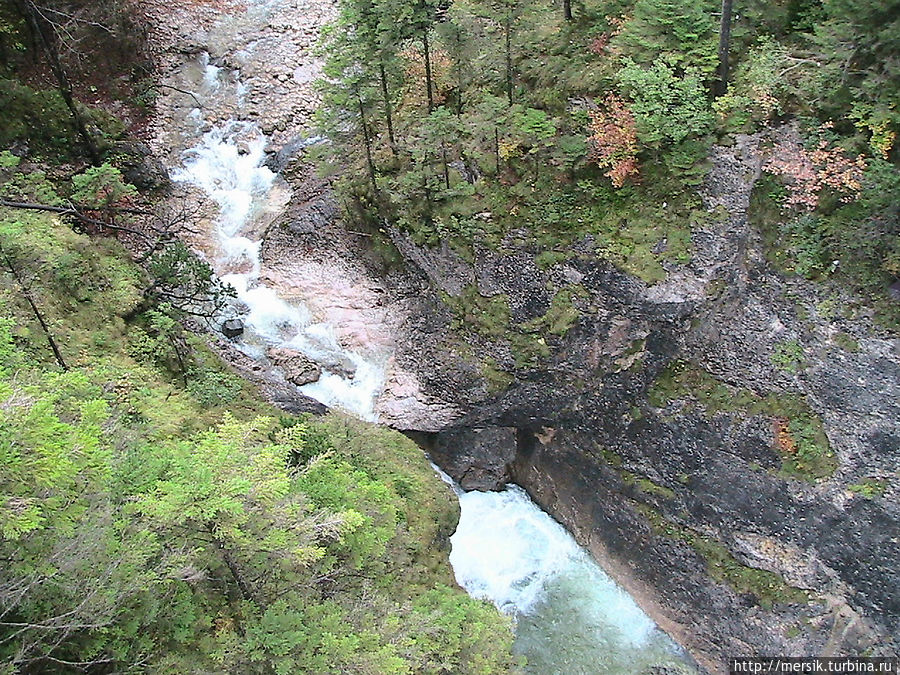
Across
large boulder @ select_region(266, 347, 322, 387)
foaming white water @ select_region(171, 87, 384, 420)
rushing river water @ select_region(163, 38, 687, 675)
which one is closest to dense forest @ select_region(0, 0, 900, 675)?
foaming white water @ select_region(171, 87, 384, 420)

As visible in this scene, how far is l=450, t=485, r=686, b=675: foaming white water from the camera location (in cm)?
1789

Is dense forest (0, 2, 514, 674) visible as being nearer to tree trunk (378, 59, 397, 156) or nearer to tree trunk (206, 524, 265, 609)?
tree trunk (206, 524, 265, 609)

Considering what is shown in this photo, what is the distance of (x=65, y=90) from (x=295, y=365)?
37.4 feet

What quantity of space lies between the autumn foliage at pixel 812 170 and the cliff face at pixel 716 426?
2.60 ft

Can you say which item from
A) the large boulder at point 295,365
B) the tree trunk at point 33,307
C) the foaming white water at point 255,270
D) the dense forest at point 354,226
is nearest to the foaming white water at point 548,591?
the dense forest at point 354,226

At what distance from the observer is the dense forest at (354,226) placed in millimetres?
7441

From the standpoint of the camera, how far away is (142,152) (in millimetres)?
22828

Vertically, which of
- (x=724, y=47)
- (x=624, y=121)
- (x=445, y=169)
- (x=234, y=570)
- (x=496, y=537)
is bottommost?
(x=496, y=537)

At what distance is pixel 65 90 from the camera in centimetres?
1931

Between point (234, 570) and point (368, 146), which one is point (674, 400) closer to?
point (368, 146)

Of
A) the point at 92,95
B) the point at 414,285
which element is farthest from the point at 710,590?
the point at 92,95

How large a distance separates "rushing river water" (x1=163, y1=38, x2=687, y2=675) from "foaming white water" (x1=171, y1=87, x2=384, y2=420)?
0.04 meters

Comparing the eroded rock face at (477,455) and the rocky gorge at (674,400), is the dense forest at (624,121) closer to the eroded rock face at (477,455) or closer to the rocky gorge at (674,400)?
the rocky gorge at (674,400)

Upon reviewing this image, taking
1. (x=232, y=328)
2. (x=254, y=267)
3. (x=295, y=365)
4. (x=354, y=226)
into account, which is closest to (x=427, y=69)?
(x=354, y=226)
